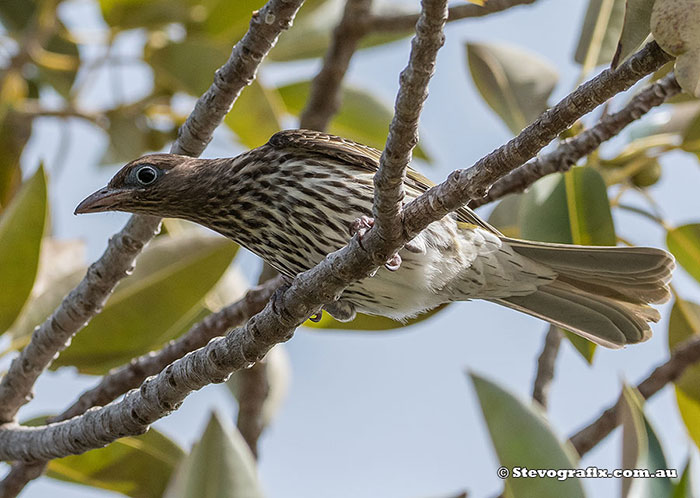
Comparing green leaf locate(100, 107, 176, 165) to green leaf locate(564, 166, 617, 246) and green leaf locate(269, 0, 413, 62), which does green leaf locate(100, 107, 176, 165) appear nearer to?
green leaf locate(269, 0, 413, 62)

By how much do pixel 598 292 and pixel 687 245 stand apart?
40cm

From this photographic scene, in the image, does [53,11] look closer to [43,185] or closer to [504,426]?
[43,185]

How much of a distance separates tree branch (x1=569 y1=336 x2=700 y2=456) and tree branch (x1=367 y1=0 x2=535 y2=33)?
1.26m

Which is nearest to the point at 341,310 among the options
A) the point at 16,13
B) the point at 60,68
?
the point at 60,68

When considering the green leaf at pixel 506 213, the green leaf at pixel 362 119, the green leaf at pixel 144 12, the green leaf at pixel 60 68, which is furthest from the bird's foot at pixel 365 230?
the green leaf at pixel 60 68

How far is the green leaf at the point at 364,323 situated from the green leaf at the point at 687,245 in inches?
30.9

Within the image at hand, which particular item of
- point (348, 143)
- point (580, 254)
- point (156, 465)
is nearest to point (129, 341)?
point (156, 465)

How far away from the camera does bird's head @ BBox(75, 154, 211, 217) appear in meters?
2.93

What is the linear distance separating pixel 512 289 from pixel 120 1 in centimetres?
204

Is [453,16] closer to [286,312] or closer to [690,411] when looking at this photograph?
[690,411]

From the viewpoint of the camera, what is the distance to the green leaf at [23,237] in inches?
109

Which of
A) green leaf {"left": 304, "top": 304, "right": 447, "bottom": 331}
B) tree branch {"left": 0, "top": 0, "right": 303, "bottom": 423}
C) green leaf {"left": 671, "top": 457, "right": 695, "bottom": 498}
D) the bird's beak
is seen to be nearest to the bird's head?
the bird's beak

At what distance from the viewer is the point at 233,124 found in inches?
142

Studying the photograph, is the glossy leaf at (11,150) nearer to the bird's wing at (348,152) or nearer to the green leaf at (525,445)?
the bird's wing at (348,152)
